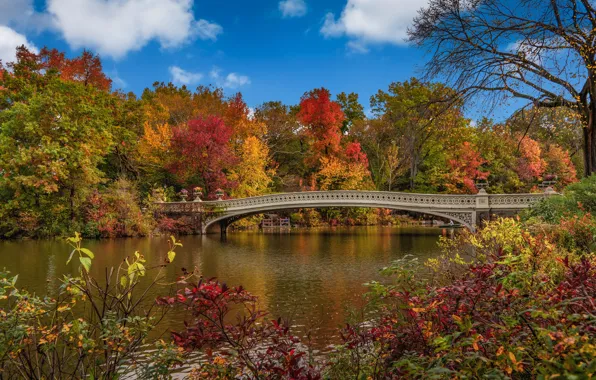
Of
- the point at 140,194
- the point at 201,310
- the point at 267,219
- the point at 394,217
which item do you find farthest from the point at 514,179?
the point at 201,310

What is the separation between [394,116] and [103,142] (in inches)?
848

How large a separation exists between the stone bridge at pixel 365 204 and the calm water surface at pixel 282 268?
10.6 feet

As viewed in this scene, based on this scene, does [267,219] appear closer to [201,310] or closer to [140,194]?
[140,194]

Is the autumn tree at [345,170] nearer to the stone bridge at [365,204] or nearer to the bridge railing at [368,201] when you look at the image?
the stone bridge at [365,204]

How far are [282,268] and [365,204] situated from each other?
36.9 ft

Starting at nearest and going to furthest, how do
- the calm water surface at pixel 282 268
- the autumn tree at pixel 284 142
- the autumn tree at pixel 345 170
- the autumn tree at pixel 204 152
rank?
1. the calm water surface at pixel 282 268
2. the autumn tree at pixel 204 152
3. the autumn tree at pixel 345 170
4. the autumn tree at pixel 284 142

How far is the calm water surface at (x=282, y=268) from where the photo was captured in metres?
7.22

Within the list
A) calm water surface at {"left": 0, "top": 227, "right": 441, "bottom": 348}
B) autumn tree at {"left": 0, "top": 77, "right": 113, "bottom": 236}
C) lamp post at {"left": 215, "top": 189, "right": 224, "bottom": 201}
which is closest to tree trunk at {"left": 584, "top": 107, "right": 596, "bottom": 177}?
calm water surface at {"left": 0, "top": 227, "right": 441, "bottom": 348}

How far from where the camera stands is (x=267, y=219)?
32.7 meters

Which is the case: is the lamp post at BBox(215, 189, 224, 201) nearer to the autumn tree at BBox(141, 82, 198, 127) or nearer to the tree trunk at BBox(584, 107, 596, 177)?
the autumn tree at BBox(141, 82, 198, 127)

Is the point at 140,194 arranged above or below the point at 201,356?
above

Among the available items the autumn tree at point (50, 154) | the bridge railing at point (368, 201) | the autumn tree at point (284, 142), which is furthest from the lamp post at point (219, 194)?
the autumn tree at point (284, 142)

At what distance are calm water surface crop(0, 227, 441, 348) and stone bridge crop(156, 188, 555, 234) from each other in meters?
3.24

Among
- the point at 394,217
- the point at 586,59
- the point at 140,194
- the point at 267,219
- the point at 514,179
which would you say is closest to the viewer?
the point at 586,59
